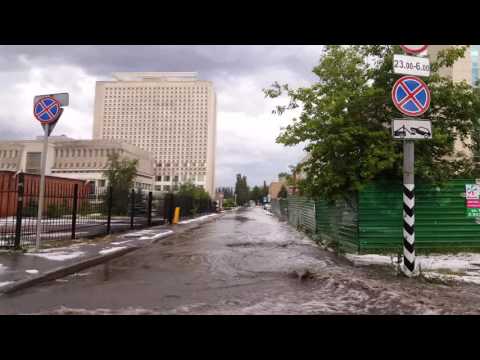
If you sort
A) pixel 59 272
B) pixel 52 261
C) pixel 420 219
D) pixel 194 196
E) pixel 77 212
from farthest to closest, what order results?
pixel 194 196 < pixel 77 212 < pixel 420 219 < pixel 52 261 < pixel 59 272

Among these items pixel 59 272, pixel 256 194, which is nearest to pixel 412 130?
pixel 59 272

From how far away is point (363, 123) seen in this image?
10664 millimetres

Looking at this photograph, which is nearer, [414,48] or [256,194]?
[414,48]

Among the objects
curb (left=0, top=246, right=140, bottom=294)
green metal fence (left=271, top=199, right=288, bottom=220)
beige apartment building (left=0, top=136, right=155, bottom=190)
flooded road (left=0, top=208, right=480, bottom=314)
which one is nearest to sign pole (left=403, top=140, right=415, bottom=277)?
flooded road (left=0, top=208, right=480, bottom=314)

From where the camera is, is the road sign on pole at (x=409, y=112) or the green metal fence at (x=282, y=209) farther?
the green metal fence at (x=282, y=209)

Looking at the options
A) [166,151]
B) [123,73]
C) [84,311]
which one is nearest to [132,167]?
[84,311]

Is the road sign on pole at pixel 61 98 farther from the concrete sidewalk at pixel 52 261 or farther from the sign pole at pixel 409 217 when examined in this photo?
the sign pole at pixel 409 217

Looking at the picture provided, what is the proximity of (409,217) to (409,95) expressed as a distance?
258cm

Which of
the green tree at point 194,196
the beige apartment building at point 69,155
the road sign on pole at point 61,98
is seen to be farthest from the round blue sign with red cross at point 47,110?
the beige apartment building at point 69,155

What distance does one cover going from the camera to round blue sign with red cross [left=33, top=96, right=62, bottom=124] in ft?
33.4

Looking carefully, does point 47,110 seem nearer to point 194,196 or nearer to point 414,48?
point 414,48

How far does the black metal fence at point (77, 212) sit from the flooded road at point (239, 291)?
396cm

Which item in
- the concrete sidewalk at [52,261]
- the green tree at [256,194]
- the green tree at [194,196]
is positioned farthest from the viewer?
the green tree at [256,194]

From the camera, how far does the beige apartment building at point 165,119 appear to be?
166 metres
